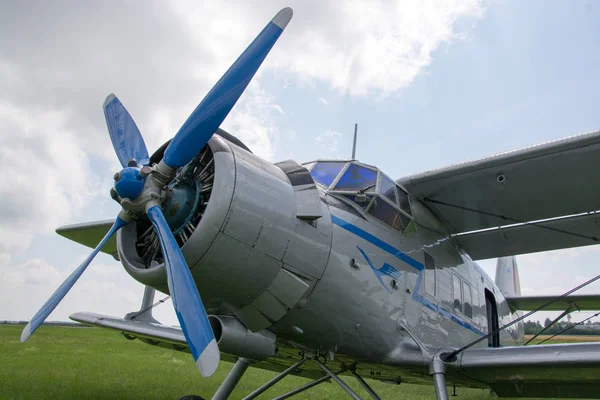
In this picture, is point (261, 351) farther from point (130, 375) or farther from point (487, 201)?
point (130, 375)

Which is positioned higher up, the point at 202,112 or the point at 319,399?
the point at 202,112

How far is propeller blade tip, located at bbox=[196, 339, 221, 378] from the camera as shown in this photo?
10.4 ft

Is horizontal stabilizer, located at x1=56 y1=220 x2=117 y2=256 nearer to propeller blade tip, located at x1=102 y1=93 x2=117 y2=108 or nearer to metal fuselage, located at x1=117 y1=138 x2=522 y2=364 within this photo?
propeller blade tip, located at x1=102 y1=93 x2=117 y2=108

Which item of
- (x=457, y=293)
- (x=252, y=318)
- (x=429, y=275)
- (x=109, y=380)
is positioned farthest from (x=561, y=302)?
(x=109, y=380)

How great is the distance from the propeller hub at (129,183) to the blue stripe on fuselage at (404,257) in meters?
Answer: 2.10

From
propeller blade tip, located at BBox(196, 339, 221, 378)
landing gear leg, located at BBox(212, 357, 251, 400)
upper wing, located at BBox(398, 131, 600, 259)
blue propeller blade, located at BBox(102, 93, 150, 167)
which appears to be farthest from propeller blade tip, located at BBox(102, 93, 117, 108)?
landing gear leg, located at BBox(212, 357, 251, 400)

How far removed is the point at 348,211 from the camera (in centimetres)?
539

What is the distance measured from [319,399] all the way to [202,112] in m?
9.34

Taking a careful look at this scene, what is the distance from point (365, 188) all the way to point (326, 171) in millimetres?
570

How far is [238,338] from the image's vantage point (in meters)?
4.60

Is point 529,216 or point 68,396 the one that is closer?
point 529,216

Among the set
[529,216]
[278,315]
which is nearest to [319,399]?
[529,216]

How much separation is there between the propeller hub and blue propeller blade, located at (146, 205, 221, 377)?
32cm

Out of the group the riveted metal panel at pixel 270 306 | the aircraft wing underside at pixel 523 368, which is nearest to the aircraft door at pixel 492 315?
the aircraft wing underside at pixel 523 368
